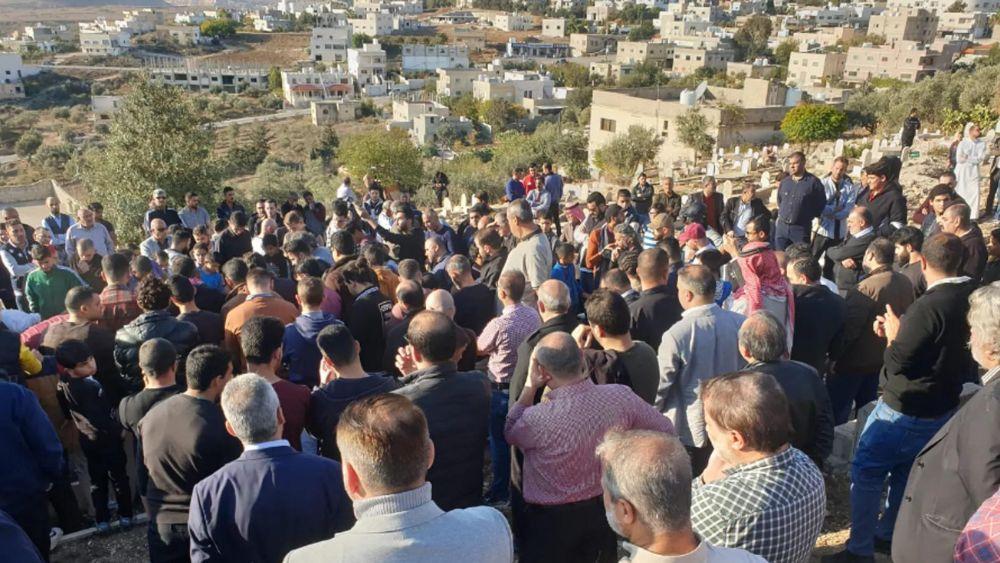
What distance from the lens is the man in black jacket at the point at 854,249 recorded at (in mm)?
5953

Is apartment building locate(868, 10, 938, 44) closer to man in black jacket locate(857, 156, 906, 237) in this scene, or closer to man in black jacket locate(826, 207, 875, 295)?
man in black jacket locate(857, 156, 906, 237)

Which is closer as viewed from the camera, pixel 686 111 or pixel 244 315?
pixel 244 315

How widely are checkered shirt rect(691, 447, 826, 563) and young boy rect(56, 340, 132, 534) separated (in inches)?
145

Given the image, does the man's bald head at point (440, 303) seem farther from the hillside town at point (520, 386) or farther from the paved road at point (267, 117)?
the paved road at point (267, 117)

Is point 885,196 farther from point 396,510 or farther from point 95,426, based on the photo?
point 95,426

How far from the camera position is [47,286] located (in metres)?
6.09

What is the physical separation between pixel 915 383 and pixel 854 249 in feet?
8.88

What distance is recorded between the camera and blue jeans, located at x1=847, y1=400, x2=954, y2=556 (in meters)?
3.62

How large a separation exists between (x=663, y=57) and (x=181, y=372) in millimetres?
88411

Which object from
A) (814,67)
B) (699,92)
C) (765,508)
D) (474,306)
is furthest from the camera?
(814,67)

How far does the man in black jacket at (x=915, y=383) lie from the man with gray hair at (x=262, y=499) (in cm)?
283

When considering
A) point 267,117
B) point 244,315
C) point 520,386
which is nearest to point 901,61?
point 267,117

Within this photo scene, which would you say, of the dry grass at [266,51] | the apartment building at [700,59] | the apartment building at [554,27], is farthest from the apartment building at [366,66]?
the apartment building at [554,27]

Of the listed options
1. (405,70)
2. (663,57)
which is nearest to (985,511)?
(663,57)
